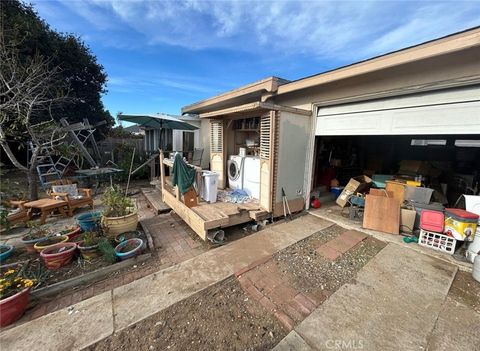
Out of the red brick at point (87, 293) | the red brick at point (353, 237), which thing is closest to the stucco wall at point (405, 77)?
the red brick at point (353, 237)

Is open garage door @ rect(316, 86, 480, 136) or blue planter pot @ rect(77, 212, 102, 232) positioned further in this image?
blue planter pot @ rect(77, 212, 102, 232)

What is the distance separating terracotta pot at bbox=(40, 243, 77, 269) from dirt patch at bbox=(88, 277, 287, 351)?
1.57 m

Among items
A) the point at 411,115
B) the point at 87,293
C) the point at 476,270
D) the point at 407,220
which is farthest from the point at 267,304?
the point at 411,115

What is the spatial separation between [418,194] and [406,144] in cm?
457

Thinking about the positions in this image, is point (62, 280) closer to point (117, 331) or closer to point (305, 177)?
point (117, 331)

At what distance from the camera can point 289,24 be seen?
4.55m

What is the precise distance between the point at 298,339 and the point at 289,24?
577 centimetres

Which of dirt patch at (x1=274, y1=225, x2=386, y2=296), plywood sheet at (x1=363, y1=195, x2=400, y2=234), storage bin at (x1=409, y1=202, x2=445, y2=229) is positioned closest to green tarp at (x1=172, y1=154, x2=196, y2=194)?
dirt patch at (x1=274, y1=225, x2=386, y2=296)

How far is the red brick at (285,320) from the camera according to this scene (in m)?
1.78

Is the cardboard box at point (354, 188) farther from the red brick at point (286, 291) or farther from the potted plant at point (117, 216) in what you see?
the potted plant at point (117, 216)

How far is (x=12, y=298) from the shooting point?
6.05 feet

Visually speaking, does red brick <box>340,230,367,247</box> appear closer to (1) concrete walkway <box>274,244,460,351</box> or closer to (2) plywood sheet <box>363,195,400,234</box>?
(2) plywood sheet <box>363,195,400,234</box>

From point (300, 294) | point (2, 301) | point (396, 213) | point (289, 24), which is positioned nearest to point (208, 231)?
point (300, 294)

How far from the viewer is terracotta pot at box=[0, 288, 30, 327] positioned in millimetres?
1798
